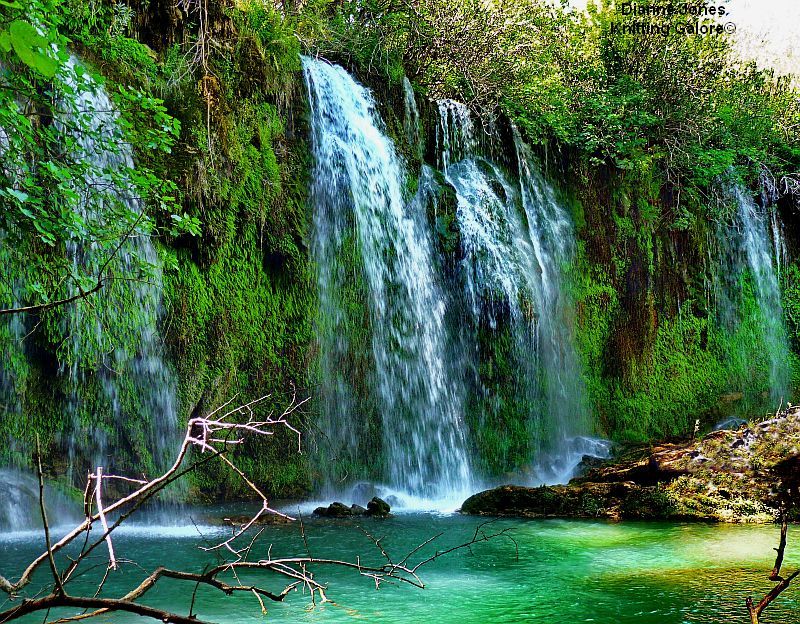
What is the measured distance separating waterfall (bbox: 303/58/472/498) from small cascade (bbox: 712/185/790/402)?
7.60 m

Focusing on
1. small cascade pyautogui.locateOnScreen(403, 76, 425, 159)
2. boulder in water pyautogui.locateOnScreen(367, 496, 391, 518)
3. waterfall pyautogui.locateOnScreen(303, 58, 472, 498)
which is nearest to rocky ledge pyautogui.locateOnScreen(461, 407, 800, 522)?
boulder in water pyautogui.locateOnScreen(367, 496, 391, 518)

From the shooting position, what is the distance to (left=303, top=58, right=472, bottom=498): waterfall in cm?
1020

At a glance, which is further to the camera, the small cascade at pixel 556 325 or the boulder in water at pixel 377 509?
→ the small cascade at pixel 556 325

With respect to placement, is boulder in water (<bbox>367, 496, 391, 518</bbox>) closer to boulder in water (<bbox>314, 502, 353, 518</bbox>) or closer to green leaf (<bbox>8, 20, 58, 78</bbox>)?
boulder in water (<bbox>314, 502, 353, 518</bbox>)

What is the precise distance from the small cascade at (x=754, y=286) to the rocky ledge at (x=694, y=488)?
750 cm

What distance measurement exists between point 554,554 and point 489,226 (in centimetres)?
678

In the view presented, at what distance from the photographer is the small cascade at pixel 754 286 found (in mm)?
15305

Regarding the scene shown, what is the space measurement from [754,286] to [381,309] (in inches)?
371

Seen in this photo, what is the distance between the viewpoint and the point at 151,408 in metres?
8.61

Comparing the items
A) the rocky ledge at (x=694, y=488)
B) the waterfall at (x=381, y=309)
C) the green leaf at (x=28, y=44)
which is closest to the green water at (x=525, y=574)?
the rocky ledge at (x=694, y=488)

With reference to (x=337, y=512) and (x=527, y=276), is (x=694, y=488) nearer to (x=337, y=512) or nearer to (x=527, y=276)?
(x=337, y=512)

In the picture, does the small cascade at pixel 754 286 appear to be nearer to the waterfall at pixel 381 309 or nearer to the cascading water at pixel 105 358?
the waterfall at pixel 381 309

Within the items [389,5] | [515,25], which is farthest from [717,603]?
[515,25]

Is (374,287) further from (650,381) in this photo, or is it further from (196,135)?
(650,381)
